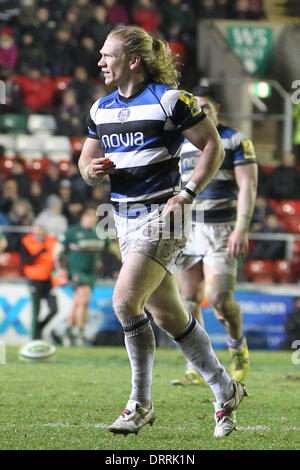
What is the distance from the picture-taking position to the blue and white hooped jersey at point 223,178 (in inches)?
298

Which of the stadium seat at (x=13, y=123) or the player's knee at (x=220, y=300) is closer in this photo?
the player's knee at (x=220, y=300)

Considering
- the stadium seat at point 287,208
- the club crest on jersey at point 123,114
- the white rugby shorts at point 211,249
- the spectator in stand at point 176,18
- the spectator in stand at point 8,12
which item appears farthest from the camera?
the spectator in stand at point 176,18

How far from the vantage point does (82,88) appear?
17.0 metres

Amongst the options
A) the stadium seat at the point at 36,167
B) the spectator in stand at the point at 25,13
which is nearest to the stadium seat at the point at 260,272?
the stadium seat at the point at 36,167

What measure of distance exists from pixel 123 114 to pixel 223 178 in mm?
2622

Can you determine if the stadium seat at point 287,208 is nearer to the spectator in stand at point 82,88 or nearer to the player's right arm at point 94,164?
the spectator in stand at point 82,88

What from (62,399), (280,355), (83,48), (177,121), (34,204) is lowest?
(280,355)

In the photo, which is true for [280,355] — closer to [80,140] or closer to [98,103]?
[80,140]

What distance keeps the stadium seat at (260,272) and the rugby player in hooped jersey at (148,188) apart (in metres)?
9.07

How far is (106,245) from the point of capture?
13.5 metres

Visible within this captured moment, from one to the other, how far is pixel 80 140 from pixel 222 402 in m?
12.0

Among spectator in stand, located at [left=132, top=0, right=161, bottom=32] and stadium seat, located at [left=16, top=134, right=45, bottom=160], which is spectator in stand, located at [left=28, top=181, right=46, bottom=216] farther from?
spectator in stand, located at [left=132, top=0, right=161, bottom=32]

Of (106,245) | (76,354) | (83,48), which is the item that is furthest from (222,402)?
(83,48)

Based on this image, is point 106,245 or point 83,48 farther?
point 83,48
